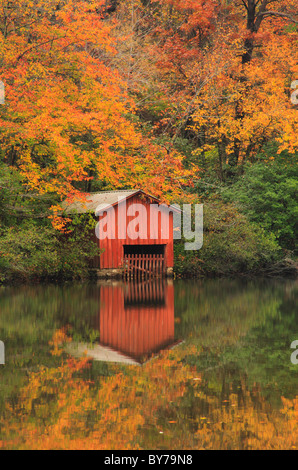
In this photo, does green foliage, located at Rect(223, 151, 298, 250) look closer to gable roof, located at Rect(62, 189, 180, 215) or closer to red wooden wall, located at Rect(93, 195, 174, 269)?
red wooden wall, located at Rect(93, 195, 174, 269)

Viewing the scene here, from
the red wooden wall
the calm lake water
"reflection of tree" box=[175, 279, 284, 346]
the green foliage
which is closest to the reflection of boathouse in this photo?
the calm lake water

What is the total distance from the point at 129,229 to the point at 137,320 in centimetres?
1460

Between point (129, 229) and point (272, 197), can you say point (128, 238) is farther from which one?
point (272, 197)

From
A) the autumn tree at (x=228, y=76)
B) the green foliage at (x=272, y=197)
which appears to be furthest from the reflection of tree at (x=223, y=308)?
the autumn tree at (x=228, y=76)

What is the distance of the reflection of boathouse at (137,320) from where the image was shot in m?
11.0

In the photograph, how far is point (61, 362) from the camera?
950 cm

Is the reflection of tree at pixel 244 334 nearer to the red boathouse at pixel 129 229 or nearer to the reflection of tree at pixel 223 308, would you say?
the reflection of tree at pixel 223 308

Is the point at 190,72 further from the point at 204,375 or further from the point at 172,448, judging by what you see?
the point at 172,448

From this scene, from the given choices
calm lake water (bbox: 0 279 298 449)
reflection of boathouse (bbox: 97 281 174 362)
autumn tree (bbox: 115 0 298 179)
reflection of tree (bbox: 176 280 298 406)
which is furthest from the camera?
autumn tree (bbox: 115 0 298 179)

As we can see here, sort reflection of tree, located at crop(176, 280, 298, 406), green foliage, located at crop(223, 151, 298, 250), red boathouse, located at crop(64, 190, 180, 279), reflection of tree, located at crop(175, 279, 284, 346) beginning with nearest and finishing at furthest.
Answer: reflection of tree, located at crop(176, 280, 298, 406) → reflection of tree, located at crop(175, 279, 284, 346) → red boathouse, located at crop(64, 190, 180, 279) → green foliage, located at crop(223, 151, 298, 250)

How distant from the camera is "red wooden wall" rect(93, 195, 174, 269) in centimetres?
2817

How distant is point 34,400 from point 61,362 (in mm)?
2238

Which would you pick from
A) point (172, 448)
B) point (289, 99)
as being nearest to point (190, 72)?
point (289, 99)

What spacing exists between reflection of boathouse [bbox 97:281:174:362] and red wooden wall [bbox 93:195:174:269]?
523cm
